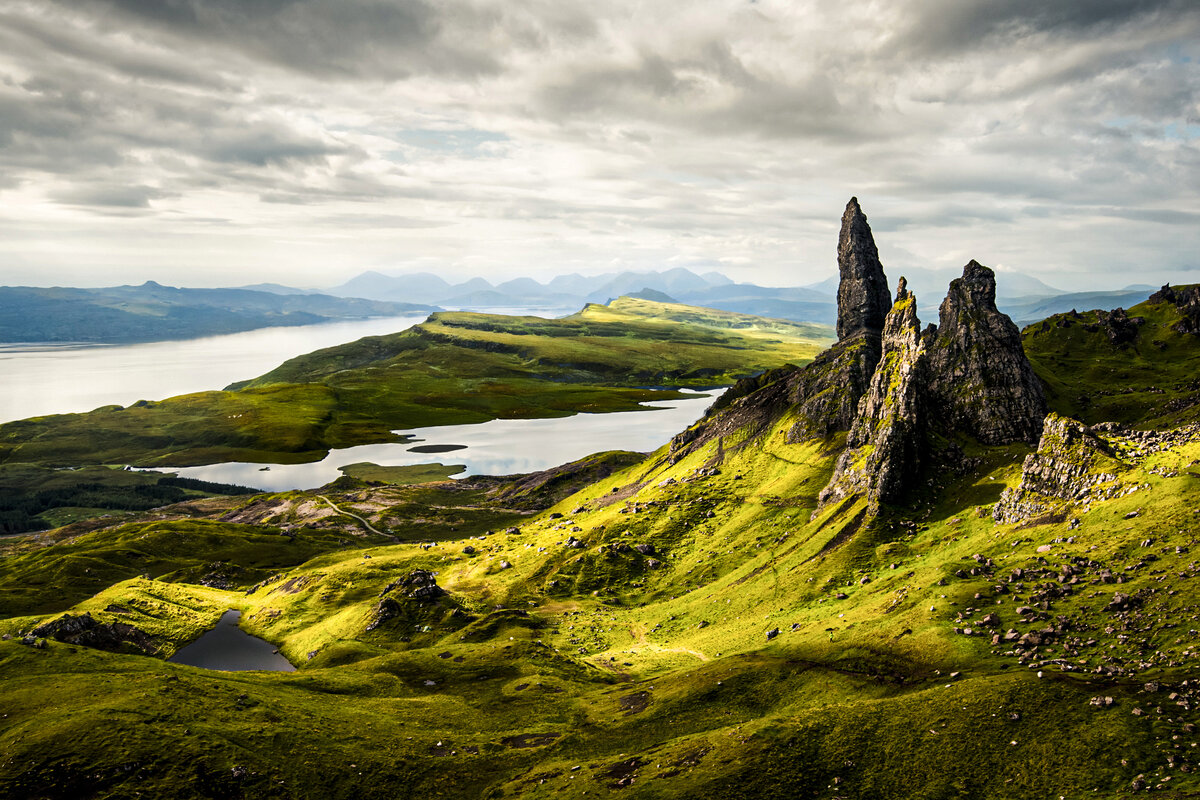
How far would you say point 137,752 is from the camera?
185ft

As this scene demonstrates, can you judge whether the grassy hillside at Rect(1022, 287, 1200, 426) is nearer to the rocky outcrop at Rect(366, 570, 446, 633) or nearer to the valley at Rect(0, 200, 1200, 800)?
the valley at Rect(0, 200, 1200, 800)

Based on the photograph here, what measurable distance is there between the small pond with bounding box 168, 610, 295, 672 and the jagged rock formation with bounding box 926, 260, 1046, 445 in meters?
113

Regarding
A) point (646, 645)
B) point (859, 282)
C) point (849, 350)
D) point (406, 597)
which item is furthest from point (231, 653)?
point (859, 282)

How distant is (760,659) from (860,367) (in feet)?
285

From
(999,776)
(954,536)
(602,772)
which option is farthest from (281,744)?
(954,536)

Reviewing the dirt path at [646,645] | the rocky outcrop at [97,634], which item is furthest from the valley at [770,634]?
the rocky outcrop at [97,634]

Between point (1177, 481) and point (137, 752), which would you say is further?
point (1177, 481)

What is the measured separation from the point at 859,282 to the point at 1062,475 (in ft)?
351

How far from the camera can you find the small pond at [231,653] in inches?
4240

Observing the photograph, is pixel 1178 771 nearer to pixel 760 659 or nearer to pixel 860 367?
pixel 760 659

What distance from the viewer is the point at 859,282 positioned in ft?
570

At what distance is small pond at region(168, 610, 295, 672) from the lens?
107688 mm

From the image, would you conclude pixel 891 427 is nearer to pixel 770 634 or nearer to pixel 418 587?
pixel 770 634

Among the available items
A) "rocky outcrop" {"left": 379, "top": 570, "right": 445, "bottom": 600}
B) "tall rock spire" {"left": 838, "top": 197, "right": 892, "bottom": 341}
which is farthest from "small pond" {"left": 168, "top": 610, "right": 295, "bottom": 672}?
"tall rock spire" {"left": 838, "top": 197, "right": 892, "bottom": 341}
